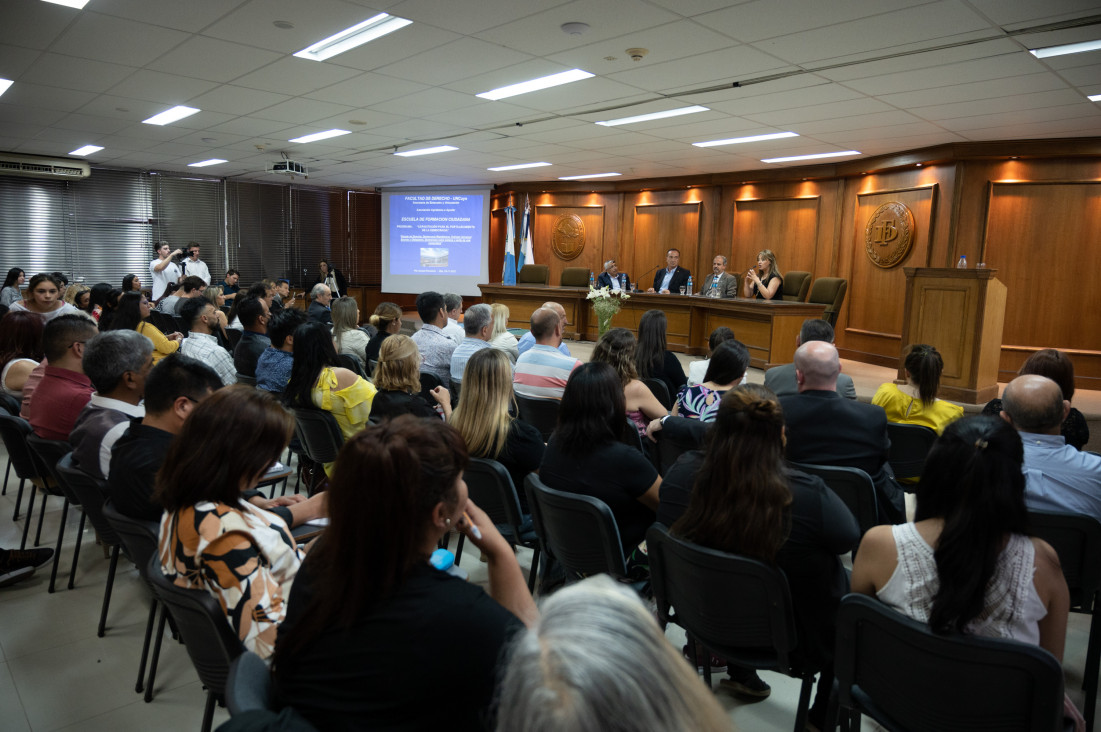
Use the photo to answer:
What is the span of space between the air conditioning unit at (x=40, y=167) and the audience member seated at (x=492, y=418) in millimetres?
12030

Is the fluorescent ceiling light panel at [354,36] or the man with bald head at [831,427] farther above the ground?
the fluorescent ceiling light panel at [354,36]

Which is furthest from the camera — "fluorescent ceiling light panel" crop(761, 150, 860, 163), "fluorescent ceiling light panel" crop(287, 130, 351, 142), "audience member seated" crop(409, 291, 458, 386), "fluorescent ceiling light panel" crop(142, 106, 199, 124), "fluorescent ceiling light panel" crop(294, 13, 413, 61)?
"fluorescent ceiling light panel" crop(761, 150, 860, 163)

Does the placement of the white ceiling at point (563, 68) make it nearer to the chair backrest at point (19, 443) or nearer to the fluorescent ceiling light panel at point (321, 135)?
→ the fluorescent ceiling light panel at point (321, 135)

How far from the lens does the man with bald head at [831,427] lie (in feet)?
8.98

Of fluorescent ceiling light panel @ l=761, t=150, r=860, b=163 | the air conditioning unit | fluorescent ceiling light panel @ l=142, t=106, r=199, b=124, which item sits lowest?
the air conditioning unit

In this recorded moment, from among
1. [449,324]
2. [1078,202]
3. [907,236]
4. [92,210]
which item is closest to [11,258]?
[92,210]

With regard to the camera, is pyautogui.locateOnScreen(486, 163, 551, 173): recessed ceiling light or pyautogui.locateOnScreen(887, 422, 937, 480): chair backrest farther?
pyautogui.locateOnScreen(486, 163, 551, 173): recessed ceiling light

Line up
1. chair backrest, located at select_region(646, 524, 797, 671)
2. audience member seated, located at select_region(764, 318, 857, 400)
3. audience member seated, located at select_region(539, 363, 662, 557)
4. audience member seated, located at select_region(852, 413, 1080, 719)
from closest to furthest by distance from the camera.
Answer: audience member seated, located at select_region(852, 413, 1080, 719)
chair backrest, located at select_region(646, 524, 797, 671)
audience member seated, located at select_region(539, 363, 662, 557)
audience member seated, located at select_region(764, 318, 857, 400)

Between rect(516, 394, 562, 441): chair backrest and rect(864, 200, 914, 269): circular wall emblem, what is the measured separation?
22.9 ft

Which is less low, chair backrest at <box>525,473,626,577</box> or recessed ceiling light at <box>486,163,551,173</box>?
recessed ceiling light at <box>486,163,551,173</box>

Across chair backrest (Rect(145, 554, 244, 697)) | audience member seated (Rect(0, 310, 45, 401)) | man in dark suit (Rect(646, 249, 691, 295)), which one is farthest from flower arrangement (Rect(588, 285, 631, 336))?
chair backrest (Rect(145, 554, 244, 697))

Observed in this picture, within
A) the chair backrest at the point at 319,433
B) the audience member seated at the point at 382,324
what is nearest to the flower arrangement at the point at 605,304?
the audience member seated at the point at 382,324

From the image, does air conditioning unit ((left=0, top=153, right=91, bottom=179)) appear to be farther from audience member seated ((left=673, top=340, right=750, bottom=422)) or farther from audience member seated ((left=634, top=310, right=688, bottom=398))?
audience member seated ((left=673, top=340, right=750, bottom=422))

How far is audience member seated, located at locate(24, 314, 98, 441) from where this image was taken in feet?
10.3
